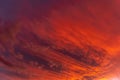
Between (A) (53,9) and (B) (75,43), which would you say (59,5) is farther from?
(B) (75,43)

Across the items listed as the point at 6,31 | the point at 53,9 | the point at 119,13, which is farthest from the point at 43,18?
the point at 119,13

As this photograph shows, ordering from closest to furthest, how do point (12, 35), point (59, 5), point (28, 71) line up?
1. point (59, 5)
2. point (12, 35)
3. point (28, 71)

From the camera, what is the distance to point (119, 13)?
699 mm

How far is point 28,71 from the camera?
0.95 meters

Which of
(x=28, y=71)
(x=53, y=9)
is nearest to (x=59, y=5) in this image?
(x=53, y=9)

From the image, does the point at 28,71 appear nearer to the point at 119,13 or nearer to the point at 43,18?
the point at 43,18

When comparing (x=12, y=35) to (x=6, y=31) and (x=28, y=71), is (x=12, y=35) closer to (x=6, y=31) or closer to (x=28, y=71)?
(x=6, y=31)

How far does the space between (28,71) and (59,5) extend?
0.41m

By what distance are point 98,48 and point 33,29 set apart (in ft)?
0.93

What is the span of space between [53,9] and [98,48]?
0.28 meters

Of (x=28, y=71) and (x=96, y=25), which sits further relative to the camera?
(x=28, y=71)

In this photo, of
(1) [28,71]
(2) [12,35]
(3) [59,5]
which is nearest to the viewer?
(3) [59,5]

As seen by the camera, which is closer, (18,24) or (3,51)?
(18,24)

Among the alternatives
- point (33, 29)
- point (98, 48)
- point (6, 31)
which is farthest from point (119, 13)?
point (6, 31)
